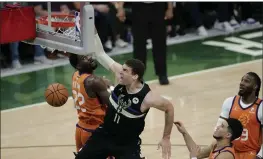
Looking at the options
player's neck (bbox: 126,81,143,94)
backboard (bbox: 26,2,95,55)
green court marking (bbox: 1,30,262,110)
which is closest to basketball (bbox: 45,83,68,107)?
backboard (bbox: 26,2,95,55)

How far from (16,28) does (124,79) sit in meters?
1.28

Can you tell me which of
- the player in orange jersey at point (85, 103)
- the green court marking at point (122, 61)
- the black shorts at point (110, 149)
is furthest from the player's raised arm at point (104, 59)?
the green court marking at point (122, 61)

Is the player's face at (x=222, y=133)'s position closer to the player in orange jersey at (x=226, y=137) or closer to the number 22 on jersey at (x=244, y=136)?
the player in orange jersey at (x=226, y=137)

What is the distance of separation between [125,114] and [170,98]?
4.40 meters

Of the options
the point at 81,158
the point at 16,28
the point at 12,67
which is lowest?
the point at 12,67

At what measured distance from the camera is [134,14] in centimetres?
1201

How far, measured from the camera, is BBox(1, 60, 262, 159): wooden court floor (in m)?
9.67

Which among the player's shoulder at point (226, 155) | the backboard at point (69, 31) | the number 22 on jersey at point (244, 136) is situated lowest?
the number 22 on jersey at point (244, 136)

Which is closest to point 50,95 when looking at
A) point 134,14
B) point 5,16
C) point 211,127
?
point 5,16

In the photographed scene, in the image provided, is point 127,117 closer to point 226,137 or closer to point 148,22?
point 226,137

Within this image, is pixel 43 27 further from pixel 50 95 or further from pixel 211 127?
pixel 211 127

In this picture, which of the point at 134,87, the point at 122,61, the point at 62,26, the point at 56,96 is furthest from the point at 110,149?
the point at 122,61

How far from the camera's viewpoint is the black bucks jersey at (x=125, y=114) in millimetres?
7293

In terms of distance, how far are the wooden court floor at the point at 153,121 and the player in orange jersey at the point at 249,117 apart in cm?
143
